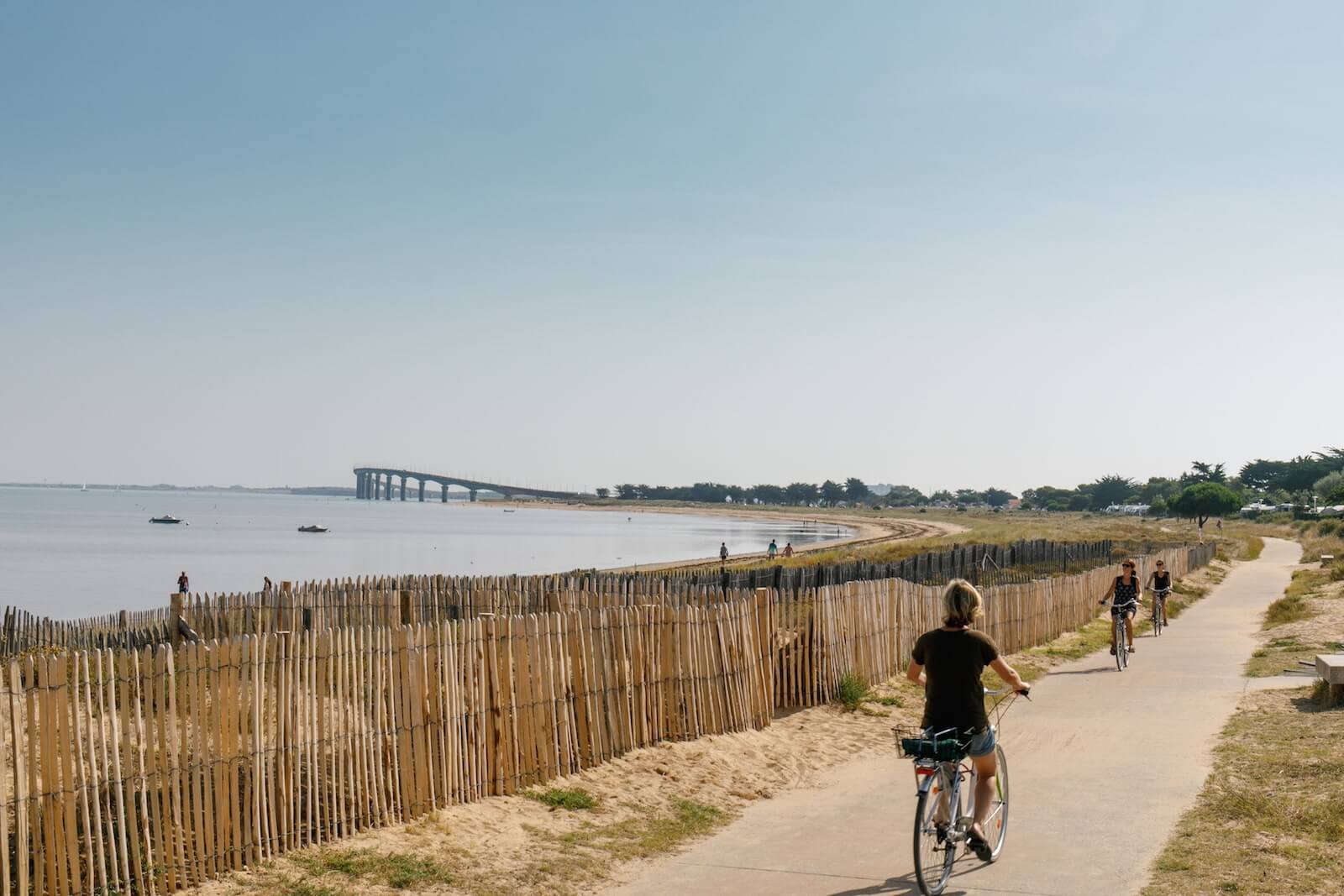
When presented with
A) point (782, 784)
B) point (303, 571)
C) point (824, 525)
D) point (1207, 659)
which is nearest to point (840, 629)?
point (782, 784)

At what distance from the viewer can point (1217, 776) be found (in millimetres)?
9539

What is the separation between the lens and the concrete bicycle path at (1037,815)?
6.96m

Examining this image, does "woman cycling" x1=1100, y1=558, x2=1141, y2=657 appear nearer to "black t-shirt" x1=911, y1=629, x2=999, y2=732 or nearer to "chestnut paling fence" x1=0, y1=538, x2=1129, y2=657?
"chestnut paling fence" x1=0, y1=538, x2=1129, y2=657

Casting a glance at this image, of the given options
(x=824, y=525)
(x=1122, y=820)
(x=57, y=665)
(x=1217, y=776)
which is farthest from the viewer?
(x=824, y=525)

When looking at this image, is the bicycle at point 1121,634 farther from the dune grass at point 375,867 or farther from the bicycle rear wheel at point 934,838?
the dune grass at point 375,867

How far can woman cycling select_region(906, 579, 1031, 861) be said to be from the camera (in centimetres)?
675

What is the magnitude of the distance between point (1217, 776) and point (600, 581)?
32.4 ft

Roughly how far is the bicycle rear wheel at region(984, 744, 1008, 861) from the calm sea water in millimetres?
40248

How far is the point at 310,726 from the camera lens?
23.7 feet

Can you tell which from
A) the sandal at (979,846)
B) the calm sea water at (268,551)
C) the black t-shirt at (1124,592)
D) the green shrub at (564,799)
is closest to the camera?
the sandal at (979,846)

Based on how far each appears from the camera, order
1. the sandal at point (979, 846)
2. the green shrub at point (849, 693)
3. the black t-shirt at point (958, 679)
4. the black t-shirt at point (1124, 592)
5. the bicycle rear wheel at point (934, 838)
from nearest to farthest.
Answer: the bicycle rear wheel at point (934, 838) < the black t-shirt at point (958, 679) < the sandal at point (979, 846) < the green shrub at point (849, 693) < the black t-shirt at point (1124, 592)

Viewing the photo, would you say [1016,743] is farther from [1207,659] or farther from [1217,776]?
[1207,659]

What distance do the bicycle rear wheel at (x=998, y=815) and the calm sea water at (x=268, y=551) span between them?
40.2 metres

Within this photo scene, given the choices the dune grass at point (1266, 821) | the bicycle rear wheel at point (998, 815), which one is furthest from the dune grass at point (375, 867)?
the dune grass at point (1266, 821)
